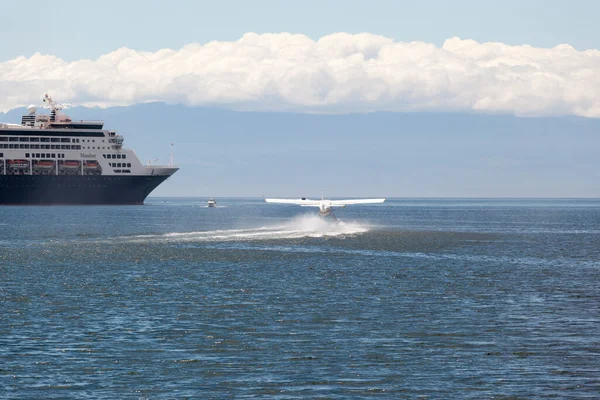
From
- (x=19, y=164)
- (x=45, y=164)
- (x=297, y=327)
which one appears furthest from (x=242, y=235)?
(x=19, y=164)

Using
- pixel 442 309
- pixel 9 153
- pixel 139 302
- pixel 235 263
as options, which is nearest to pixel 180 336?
pixel 139 302

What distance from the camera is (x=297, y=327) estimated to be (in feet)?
115

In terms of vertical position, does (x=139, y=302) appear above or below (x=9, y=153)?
below

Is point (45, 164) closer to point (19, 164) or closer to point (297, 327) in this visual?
point (19, 164)

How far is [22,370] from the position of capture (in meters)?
26.8

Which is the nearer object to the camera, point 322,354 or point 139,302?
point 322,354

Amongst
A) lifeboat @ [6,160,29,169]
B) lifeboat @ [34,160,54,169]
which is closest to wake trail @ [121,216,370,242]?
lifeboat @ [34,160,54,169]

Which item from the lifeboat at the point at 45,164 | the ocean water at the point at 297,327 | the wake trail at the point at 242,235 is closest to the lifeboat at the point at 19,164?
the lifeboat at the point at 45,164

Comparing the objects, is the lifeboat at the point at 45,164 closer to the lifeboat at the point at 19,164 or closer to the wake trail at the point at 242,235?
the lifeboat at the point at 19,164

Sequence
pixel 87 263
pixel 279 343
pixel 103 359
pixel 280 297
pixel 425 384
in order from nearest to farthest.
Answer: pixel 425 384
pixel 103 359
pixel 279 343
pixel 280 297
pixel 87 263

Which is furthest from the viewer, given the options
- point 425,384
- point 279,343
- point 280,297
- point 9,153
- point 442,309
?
point 9,153

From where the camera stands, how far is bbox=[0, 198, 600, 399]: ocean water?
25.3 m

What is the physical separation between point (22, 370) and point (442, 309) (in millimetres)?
20288

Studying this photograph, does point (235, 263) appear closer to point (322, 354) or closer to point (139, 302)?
point (139, 302)
